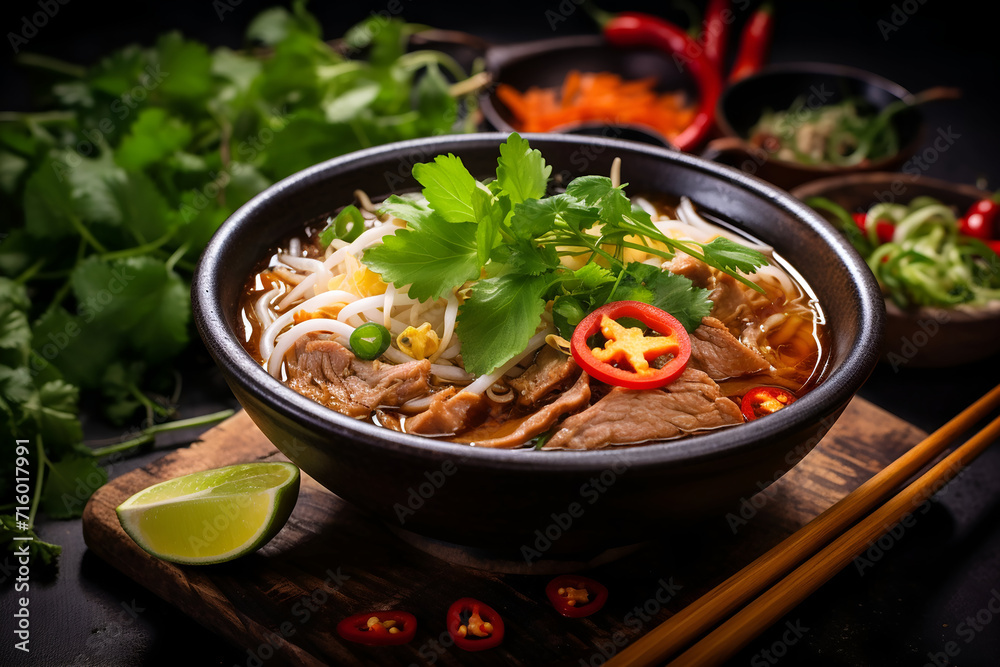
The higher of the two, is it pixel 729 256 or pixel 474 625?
pixel 729 256

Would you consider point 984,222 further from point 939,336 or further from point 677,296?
point 677,296

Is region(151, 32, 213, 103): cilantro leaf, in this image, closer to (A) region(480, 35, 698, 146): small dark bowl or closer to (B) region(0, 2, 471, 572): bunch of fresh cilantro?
(B) region(0, 2, 471, 572): bunch of fresh cilantro

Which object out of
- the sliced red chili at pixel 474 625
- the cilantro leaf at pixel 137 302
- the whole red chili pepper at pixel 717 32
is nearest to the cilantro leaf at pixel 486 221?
the sliced red chili at pixel 474 625

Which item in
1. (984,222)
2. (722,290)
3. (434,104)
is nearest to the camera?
(722,290)

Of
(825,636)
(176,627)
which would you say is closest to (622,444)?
(825,636)

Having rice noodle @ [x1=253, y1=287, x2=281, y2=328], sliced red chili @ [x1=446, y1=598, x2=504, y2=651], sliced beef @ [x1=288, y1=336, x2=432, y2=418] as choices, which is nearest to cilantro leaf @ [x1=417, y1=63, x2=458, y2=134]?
rice noodle @ [x1=253, y1=287, x2=281, y2=328]

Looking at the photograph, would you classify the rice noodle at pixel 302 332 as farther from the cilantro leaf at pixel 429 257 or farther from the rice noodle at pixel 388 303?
the cilantro leaf at pixel 429 257

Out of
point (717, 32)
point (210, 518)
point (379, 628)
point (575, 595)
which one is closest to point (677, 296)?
point (575, 595)
